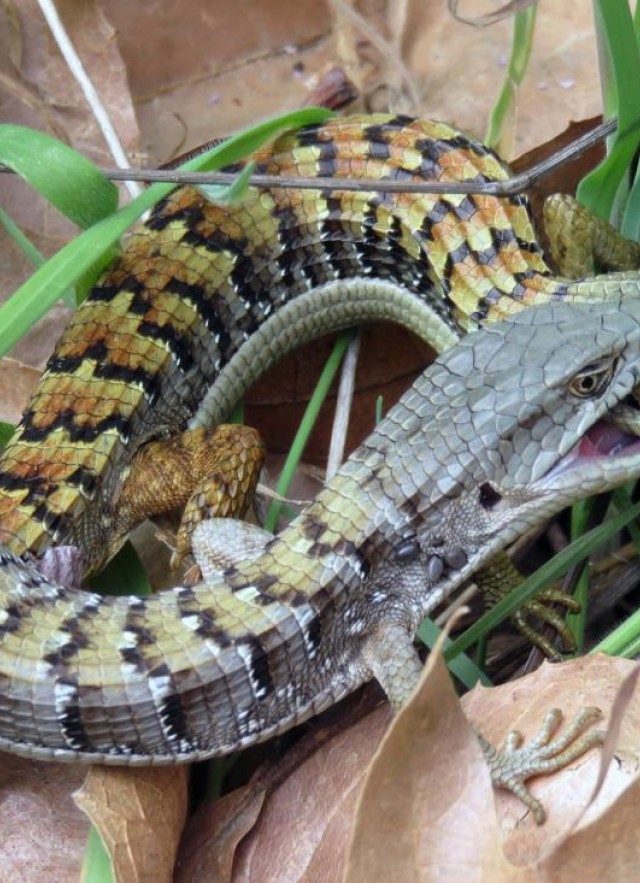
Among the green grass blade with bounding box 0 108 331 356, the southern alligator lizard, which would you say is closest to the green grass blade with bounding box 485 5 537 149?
the southern alligator lizard

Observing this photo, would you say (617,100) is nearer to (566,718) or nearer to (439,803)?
(566,718)

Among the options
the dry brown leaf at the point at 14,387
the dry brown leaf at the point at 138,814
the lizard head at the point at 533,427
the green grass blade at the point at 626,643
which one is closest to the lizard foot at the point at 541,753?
the green grass blade at the point at 626,643

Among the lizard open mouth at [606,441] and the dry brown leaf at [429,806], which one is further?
the lizard open mouth at [606,441]

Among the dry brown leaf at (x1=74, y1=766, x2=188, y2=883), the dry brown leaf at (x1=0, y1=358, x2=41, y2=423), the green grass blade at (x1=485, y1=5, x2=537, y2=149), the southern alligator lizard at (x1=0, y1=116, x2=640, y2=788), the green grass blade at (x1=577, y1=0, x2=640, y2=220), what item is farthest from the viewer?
the dry brown leaf at (x1=0, y1=358, x2=41, y2=423)

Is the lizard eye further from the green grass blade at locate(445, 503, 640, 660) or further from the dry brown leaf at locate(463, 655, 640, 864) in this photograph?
the dry brown leaf at locate(463, 655, 640, 864)

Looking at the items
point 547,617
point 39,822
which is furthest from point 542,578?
point 39,822

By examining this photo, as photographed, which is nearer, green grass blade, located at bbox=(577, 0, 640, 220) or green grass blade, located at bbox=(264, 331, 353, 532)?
green grass blade, located at bbox=(577, 0, 640, 220)

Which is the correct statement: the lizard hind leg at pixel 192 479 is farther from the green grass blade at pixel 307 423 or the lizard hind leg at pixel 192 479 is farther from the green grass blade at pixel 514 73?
the green grass blade at pixel 514 73
